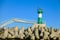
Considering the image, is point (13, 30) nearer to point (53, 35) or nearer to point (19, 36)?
point (19, 36)

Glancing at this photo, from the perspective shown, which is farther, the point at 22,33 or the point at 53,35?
the point at 22,33

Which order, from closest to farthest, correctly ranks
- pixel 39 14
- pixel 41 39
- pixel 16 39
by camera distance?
1. pixel 41 39
2. pixel 16 39
3. pixel 39 14

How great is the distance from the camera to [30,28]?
11234mm

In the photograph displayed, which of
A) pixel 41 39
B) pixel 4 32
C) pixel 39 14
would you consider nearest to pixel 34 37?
pixel 41 39

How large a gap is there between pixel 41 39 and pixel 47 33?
1.39ft

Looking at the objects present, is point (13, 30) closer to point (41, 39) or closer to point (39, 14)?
point (41, 39)

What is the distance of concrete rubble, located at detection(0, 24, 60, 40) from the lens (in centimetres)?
1011

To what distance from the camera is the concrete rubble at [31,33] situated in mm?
10109

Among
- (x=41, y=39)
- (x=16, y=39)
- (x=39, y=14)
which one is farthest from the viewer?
(x=39, y=14)

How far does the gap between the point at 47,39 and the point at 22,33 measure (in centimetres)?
143

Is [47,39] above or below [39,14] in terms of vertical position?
below

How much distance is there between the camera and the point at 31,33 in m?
10.5

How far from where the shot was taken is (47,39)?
10.1 meters

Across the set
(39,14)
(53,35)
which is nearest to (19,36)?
(53,35)
